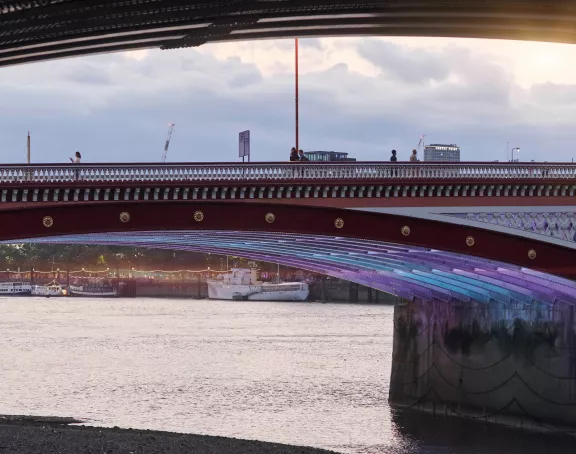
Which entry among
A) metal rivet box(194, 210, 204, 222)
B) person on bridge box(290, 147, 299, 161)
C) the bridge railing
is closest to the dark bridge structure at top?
person on bridge box(290, 147, 299, 161)

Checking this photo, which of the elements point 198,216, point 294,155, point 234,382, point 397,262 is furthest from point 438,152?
point 234,382

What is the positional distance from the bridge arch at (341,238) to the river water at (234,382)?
5.81 metres

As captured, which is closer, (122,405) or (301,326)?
(122,405)

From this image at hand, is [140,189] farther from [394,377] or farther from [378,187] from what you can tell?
[394,377]

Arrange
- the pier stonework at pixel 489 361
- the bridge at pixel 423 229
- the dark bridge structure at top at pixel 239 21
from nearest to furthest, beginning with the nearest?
1. the dark bridge structure at top at pixel 239 21
2. the bridge at pixel 423 229
3. the pier stonework at pixel 489 361

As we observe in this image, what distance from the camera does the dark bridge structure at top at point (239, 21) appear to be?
1540 inches

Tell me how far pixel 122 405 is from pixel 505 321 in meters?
18.7

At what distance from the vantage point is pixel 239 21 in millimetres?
41844

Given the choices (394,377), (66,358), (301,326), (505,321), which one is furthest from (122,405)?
(301,326)

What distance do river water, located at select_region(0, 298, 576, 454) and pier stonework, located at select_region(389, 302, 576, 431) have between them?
1077 mm

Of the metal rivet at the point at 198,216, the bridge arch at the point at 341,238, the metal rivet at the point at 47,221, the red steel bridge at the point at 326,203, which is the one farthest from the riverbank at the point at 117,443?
the metal rivet at the point at 198,216

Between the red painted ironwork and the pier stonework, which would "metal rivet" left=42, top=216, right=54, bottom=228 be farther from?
the pier stonework

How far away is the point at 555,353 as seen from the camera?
1903 inches

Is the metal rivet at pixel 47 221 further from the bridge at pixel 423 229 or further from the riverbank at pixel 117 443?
the riverbank at pixel 117 443
